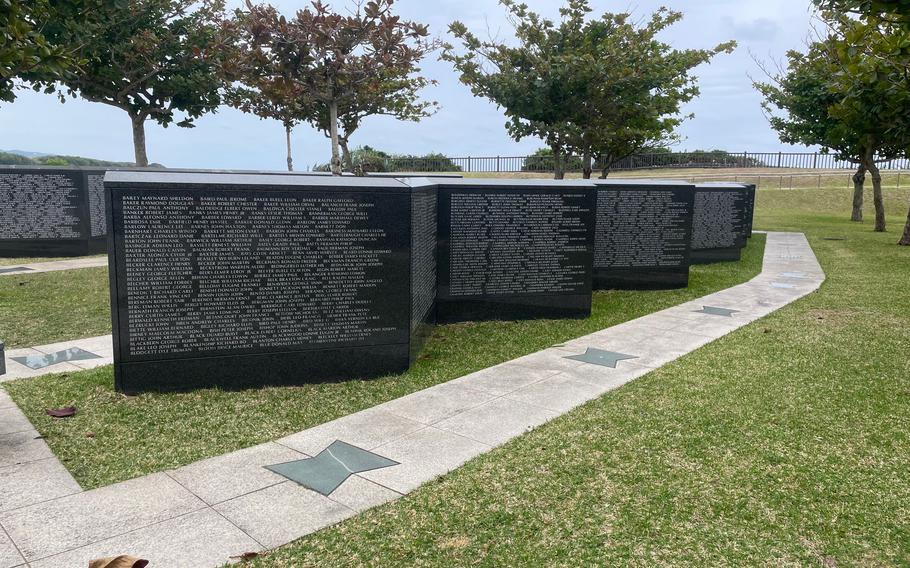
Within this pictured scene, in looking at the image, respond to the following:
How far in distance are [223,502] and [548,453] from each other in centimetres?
219

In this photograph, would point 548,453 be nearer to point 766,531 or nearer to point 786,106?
point 766,531

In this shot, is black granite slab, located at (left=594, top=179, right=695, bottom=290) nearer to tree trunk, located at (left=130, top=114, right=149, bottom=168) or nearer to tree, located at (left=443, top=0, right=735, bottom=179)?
tree, located at (left=443, top=0, right=735, bottom=179)

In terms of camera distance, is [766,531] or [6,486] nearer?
[766,531]

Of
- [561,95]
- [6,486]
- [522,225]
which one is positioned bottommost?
[6,486]

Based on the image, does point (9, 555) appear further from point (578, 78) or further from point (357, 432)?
point (578, 78)

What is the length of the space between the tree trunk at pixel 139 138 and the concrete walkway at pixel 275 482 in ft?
63.1

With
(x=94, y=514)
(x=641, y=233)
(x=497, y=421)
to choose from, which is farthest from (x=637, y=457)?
(x=641, y=233)

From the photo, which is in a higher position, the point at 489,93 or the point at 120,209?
the point at 489,93

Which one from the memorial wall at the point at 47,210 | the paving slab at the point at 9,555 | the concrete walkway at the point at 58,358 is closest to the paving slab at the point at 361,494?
the paving slab at the point at 9,555

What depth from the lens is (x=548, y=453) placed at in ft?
15.7

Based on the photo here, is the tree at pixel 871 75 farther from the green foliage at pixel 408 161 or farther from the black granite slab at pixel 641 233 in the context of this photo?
the green foliage at pixel 408 161

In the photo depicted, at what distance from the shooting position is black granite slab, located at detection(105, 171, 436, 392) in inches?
236

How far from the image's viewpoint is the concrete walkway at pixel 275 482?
142 inches

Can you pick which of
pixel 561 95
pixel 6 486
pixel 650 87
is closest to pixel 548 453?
pixel 6 486
